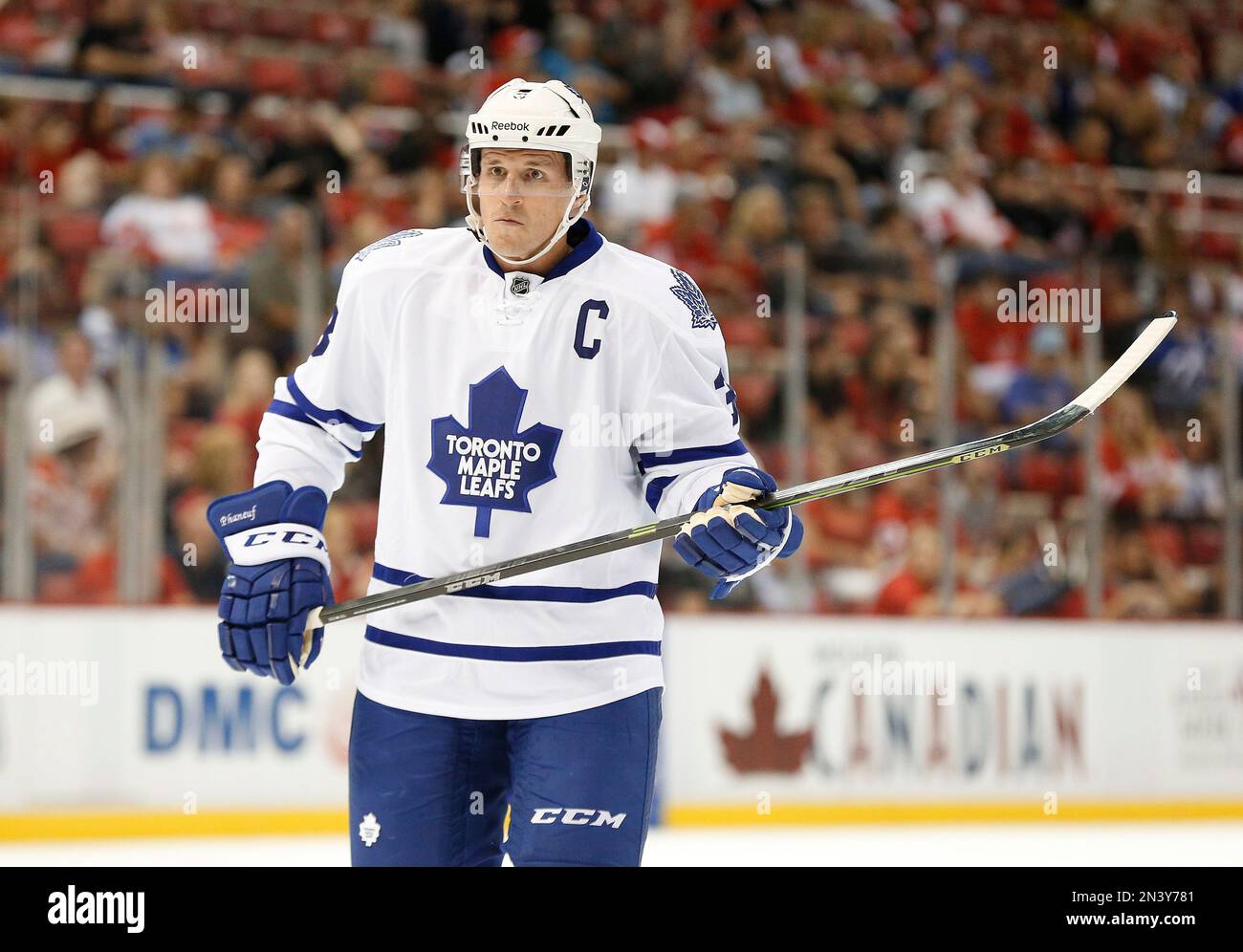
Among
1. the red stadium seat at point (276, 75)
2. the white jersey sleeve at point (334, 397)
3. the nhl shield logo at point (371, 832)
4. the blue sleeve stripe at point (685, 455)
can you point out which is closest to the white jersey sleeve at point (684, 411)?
the blue sleeve stripe at point (685, 455)

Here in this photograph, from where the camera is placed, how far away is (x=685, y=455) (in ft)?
9.00

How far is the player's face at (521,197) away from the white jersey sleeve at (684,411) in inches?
8.1

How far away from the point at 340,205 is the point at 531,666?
4530 millimetres

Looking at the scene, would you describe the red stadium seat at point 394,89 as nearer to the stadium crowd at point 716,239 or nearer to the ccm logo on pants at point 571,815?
the stadium crowd at point 716,239


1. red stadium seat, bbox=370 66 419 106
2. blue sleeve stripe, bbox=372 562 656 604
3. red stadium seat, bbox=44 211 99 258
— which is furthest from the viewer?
red stadium seat, bbox=370 66 419 106

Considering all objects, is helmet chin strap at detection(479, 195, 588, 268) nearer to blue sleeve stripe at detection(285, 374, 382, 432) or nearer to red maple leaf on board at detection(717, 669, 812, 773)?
blue sleeve stripe at detection(285, 374, 382, 432)

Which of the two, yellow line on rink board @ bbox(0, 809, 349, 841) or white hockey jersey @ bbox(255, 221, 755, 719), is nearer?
white hockey jersey @ bbox(255, 221, 755, 719)

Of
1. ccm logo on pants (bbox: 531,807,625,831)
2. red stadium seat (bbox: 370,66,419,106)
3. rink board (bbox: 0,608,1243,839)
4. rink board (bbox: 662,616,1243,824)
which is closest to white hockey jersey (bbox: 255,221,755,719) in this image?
ccm logo on pants (bbox: 531,807,625,831)

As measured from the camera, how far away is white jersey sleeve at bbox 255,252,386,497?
9.04ft

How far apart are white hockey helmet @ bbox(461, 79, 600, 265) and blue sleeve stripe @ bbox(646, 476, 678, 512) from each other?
395 mm

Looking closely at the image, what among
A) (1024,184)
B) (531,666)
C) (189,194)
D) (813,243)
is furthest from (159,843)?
(1024,184)

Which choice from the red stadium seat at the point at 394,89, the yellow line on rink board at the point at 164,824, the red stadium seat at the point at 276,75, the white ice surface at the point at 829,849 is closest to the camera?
the white ice surface at the point at 829,849

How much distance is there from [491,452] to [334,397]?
30 centimetres

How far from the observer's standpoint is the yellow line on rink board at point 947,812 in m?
6.74
